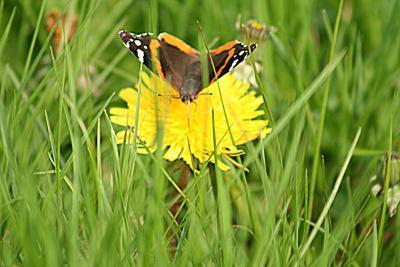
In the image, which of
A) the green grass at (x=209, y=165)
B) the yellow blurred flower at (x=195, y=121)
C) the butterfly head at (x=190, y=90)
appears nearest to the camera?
the green grass at (x=209, y=165)

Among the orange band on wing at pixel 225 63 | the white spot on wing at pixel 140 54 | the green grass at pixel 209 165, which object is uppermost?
the white spot on wing at pixel 140 54

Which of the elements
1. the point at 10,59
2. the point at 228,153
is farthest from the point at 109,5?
the point at 228,153

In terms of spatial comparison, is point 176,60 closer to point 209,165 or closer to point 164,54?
point 164,54

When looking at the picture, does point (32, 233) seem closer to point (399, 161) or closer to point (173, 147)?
point (173, 147)

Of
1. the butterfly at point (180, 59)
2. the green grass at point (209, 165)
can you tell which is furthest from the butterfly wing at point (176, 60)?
the green grass at point (209, 165)

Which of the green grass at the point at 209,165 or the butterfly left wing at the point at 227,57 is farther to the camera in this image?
the butterfly left wing at the point at 227,57

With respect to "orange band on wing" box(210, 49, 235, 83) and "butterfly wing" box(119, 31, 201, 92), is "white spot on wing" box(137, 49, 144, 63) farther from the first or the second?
"orange band on wing" box(210, 49, 235, 83)

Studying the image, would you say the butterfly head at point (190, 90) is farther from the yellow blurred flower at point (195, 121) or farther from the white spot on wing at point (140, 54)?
the white spot on wing at point (140, 54)

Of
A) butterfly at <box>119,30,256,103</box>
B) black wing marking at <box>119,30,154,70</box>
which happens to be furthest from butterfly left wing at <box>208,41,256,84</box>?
black wing marking at <box>119,30,154,70</box>
